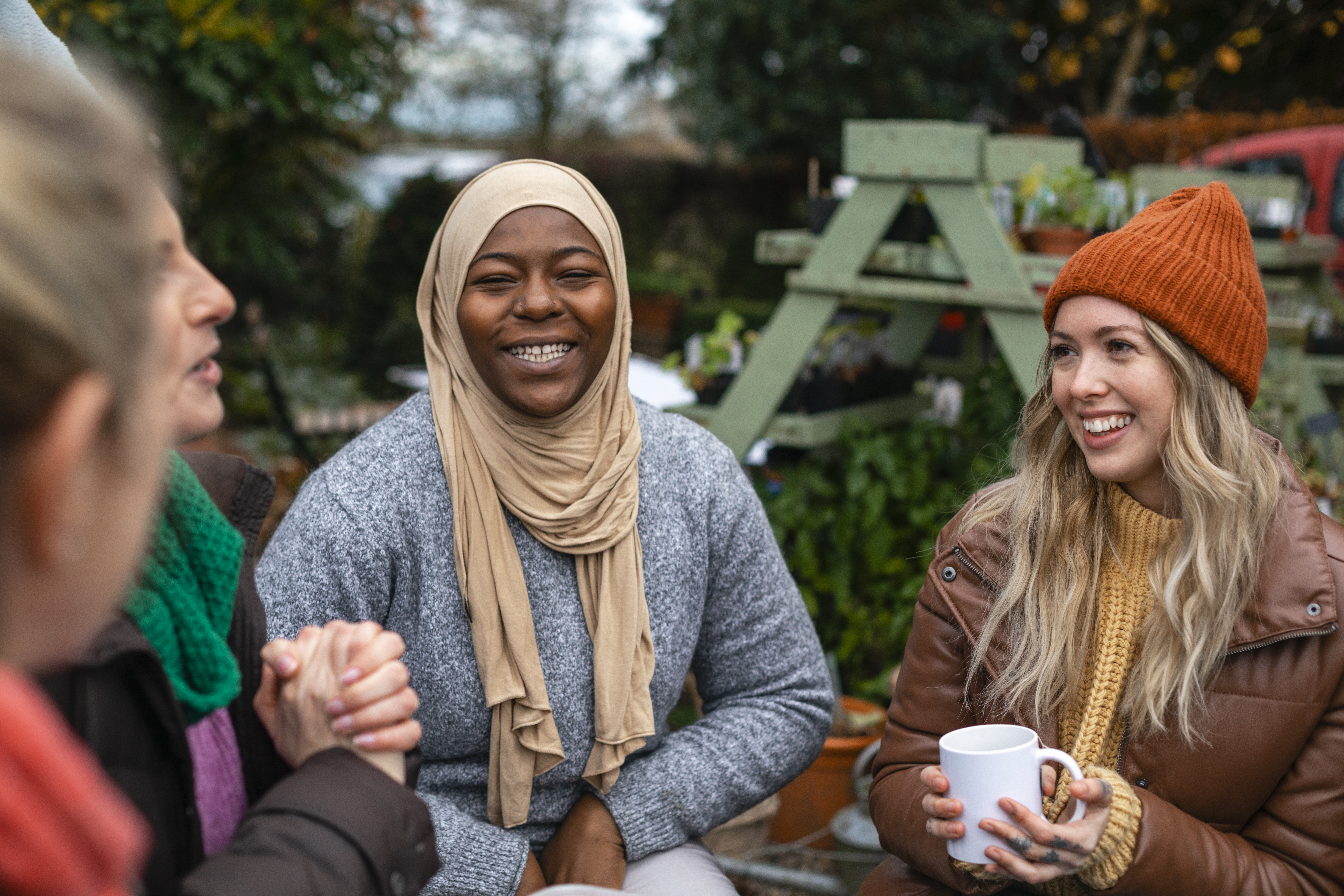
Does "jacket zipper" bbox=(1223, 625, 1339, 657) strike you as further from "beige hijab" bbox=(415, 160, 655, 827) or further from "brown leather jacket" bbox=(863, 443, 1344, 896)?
"beige hijab" bbox=(415, 160, 655, 827)

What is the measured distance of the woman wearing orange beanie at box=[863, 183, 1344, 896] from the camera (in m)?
1.67

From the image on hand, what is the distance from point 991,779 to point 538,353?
1.06 metres

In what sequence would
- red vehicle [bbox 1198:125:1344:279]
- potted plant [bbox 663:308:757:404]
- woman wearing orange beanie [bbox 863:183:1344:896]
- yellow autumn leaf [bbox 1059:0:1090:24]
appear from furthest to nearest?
yellow autumn leaf [bbox 1059:0:1090:24] < red vehicle [bbox 1198:125:1344:279] < potted plant [bbox 663:308:757:404] < woman wearing orange beanie [bbox 863:183:1344:896]

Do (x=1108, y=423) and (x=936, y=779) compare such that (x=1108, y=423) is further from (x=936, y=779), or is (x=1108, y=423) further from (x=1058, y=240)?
(x=1058, y=240)

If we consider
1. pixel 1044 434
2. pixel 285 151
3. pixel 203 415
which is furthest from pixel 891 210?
pixel 285 151

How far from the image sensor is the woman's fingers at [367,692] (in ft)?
4.27

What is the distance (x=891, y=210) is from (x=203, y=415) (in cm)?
243

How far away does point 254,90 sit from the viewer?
556 cm

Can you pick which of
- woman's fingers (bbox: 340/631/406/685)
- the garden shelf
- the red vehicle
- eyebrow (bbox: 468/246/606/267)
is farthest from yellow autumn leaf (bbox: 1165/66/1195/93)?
woman's fingers (bbox: 340/631/406/685)

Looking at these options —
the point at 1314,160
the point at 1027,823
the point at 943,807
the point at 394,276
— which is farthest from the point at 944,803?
the point at 1314,160

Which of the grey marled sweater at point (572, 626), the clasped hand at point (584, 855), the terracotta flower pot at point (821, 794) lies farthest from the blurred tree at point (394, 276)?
the clasped hand at point (584, 855)

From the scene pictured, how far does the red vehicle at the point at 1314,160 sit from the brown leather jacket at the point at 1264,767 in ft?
20.7

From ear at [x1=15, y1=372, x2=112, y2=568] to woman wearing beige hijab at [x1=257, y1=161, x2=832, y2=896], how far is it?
1208mm

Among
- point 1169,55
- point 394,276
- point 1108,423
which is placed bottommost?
point 1108,423
